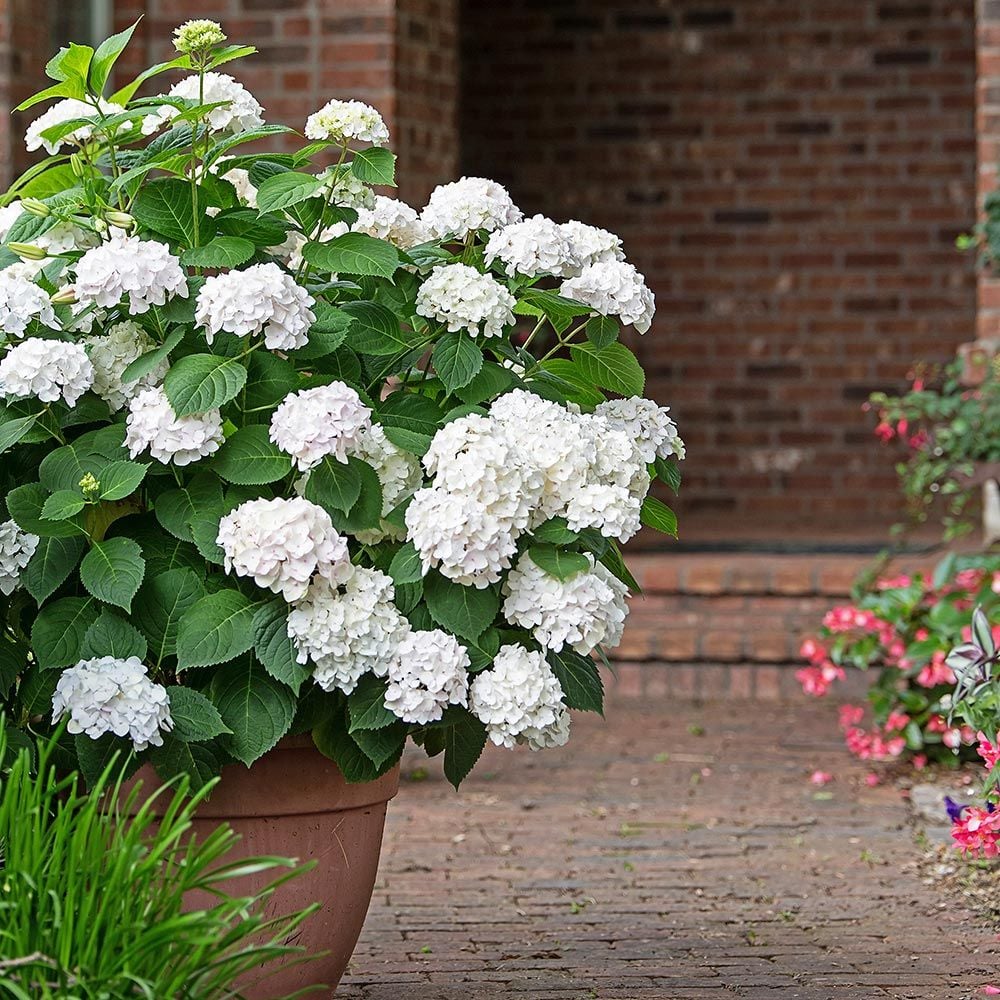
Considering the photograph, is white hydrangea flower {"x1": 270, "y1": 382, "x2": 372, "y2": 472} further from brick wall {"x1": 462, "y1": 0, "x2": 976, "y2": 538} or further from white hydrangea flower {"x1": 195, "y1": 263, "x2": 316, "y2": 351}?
brick wall {"x1": 462, "y1": 0, "x2": 976, "y2": 538}

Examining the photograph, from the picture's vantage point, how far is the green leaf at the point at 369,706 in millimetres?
2369

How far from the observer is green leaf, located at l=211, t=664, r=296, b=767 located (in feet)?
7.80

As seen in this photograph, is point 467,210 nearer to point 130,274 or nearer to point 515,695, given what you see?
point 130,274

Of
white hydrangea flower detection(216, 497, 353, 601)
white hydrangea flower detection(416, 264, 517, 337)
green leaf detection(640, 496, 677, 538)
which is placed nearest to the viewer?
white hydrangea flower detection(216, 497, 353, 601)

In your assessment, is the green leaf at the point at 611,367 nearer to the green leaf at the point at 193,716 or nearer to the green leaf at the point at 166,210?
the green leaf at the point at 166,210

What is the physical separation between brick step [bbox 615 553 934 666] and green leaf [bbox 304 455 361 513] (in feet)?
12.1

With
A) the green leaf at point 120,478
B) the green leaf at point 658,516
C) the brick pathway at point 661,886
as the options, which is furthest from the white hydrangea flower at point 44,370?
the brick pathway at point 661,886

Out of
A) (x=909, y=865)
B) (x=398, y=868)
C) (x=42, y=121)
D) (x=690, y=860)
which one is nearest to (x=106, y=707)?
(x=42, y=121)

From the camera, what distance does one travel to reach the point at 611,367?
8.84ft

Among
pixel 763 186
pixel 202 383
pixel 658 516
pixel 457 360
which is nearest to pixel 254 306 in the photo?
pixel 202 383

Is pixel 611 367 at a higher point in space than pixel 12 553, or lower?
higher

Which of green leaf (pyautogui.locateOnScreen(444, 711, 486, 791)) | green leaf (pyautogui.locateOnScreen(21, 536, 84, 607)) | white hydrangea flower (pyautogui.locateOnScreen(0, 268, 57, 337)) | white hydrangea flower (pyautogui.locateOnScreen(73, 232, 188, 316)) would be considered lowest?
green leaf (pyautogui.locateOnScreen(444, 711, 486, 791))

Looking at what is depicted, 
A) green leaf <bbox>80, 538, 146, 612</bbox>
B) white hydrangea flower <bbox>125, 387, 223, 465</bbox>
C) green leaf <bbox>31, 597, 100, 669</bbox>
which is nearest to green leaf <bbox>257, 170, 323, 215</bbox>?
white hydrangea flower <bbox>125, 387, 223, 465</bbox>

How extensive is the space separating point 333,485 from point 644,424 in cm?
57
